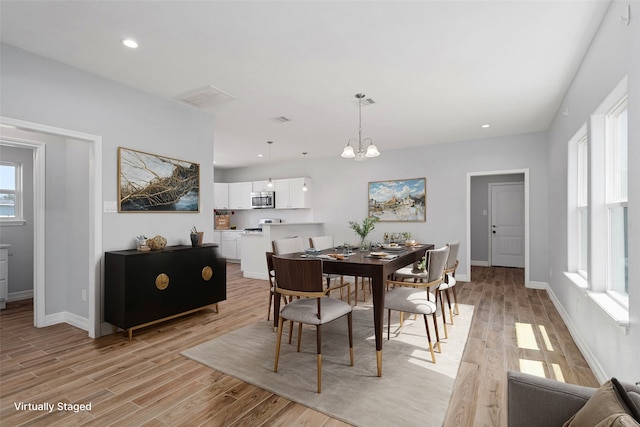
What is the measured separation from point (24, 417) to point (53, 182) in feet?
8.47

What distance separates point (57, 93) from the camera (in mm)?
2877

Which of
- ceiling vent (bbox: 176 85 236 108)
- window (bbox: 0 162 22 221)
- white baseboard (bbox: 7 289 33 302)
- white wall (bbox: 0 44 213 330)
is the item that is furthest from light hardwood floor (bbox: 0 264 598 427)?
ceiling vent (bbox: 176 85 236 108)

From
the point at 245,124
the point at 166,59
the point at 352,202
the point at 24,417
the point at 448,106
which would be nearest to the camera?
the point at 24,417

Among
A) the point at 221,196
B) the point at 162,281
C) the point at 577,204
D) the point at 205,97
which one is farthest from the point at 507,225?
the point at 162,281

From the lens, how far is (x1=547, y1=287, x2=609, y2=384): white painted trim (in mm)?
2297

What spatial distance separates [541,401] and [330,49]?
2.64 metres

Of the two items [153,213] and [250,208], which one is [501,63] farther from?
[250,208]

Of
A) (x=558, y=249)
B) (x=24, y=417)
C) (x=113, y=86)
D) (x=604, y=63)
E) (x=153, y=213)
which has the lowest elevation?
(x=24, y=417)

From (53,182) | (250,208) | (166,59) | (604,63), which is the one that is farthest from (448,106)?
(250,208)

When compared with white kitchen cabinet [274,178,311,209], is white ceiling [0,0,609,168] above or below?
above

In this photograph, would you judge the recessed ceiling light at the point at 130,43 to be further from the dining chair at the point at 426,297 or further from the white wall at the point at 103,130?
the dining chair at the point at 426,297

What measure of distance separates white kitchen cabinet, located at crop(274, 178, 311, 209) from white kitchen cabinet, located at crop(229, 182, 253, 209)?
3.08 feet

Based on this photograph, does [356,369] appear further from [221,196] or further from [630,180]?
[221,196]

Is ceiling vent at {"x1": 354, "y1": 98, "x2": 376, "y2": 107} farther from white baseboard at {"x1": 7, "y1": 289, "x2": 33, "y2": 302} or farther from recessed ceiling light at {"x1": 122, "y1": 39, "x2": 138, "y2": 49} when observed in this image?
white baseboard at {"x1": 7, "y1": 289, "x2": 33, "y2": 302}
